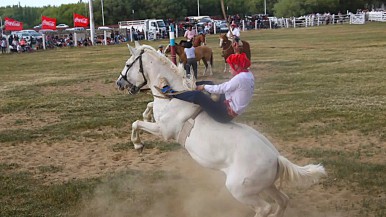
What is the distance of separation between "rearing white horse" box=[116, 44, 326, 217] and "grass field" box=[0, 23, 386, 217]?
1431 mm

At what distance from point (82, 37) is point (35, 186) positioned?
47.6m

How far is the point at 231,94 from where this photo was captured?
654 centimetres

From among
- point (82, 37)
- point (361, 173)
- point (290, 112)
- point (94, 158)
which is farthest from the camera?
point (82, 37)

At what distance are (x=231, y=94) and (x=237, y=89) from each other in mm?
142

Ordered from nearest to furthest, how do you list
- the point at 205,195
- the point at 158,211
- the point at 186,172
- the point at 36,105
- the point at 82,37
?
the point at 158,211
the point at 205,195
the point at 186,172
the point at 36,105
the point at 82,37

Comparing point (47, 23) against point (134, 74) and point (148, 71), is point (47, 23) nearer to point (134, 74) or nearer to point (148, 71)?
point (134, 74)

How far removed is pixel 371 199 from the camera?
292 inches

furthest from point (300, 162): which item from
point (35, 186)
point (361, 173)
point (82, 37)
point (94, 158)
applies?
point (82, 37)

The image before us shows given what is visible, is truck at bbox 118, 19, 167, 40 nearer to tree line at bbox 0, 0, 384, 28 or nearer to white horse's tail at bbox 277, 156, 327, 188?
tree line at bbox 0, 0, 384, 28

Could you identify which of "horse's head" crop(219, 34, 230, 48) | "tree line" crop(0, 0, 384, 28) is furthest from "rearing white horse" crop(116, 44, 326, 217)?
"tree line" crop(0, 0, 384, 28)

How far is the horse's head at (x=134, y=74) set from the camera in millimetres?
7293

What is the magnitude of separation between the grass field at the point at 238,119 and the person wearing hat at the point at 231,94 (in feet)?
6.47

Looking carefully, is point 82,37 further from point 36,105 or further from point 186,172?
point 186,172

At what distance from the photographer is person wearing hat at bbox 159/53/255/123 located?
6371mm
